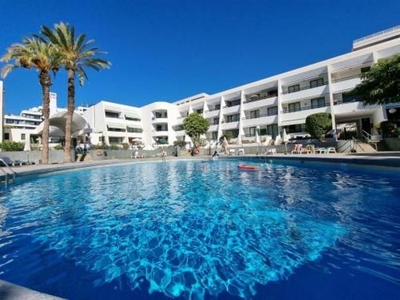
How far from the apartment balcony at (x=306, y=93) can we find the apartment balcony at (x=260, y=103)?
189 centimetres

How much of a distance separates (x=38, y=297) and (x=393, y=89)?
19.1 m

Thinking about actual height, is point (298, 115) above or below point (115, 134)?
below

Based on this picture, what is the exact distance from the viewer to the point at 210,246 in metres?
4.67

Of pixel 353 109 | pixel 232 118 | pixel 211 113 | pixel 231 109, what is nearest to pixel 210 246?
pixel 353 109

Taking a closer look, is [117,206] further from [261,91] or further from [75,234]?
[261,91]

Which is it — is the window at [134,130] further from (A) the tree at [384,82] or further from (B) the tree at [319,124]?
(A) the tree at [384,82]

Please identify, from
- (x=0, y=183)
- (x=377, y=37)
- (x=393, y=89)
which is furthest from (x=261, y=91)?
(x=0, y=183)

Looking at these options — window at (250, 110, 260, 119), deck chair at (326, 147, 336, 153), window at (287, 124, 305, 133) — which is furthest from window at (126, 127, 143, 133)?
deck chair at (326, 147, 336, 153)

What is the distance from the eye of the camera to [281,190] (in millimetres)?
9539

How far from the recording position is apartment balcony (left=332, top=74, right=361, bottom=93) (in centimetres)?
2873

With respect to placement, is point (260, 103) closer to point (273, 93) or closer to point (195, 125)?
point (273, 93)

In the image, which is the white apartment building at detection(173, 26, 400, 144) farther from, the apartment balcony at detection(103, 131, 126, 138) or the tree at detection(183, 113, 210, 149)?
the apartment balcony at detection(103, 131, 126, 138)

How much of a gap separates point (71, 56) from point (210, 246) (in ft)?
83.9

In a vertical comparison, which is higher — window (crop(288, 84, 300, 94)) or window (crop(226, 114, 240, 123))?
window (crop(288, 84, 300, 94))
